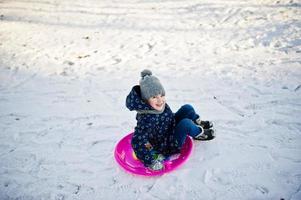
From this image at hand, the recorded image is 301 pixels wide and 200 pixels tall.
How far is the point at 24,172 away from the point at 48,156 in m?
0.27

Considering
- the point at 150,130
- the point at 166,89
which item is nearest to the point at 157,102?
the point at 150,130

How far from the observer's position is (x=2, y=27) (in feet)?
22.1

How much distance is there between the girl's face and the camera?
8.33ft

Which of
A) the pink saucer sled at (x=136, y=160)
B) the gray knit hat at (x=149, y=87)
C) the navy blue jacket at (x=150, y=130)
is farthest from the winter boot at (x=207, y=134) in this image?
the gray knit hat at (x=149, y=87)

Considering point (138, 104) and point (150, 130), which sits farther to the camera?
point (150, 130)

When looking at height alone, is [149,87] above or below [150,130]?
above

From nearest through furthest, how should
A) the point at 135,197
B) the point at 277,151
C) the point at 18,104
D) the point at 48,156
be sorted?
1. the point at 135,197
2. the point at 277,151
3. the point at 48,156
4. the point at 18,104

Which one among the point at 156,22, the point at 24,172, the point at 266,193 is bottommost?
the point at 24,172

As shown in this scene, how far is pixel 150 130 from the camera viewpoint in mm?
2693

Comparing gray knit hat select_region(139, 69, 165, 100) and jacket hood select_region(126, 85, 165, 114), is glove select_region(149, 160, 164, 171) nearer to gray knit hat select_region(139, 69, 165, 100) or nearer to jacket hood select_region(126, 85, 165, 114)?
jacket hood select_region(126, 85, 165, 114)

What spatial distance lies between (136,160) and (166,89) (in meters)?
1.30

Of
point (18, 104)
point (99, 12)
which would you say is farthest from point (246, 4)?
point (18, 104)

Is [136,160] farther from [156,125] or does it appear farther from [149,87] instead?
[149,87]

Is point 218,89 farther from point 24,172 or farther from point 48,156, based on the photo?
point 24,172
